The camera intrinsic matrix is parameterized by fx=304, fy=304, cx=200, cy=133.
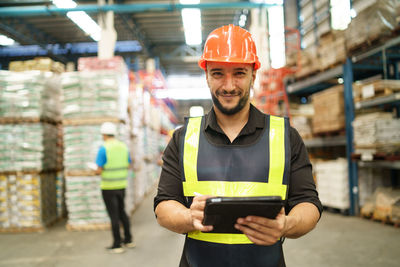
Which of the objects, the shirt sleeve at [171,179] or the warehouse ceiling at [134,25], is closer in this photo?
the shirt sleeve at [171,179]

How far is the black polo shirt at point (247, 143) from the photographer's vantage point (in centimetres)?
139

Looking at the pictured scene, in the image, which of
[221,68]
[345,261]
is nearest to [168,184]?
[221,68]

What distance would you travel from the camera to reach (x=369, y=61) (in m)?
6.55

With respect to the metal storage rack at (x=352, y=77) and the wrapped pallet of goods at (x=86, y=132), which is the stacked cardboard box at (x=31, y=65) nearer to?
the wrapped pallet of goods at (x=86, y=132)

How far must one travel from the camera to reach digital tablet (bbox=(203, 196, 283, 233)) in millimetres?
1055

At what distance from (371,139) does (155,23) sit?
13137mm

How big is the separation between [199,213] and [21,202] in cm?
594

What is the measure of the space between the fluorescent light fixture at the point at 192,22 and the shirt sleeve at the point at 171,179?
10.6 meters

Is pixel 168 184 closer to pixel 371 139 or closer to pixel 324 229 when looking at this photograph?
pixel 324 229

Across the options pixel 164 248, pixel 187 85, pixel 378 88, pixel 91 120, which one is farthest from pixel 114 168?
pixel 187 85

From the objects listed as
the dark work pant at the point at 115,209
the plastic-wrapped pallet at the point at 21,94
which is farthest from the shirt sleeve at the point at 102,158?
the plastic-wrapped pallet at the point at 21,94

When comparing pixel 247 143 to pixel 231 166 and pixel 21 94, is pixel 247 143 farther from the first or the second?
pixel 21 94

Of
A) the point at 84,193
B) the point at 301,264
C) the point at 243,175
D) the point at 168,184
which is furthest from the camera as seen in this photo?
the point at 84,193

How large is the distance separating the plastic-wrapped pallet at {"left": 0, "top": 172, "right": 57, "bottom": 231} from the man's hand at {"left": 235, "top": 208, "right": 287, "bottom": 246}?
19.3ft
